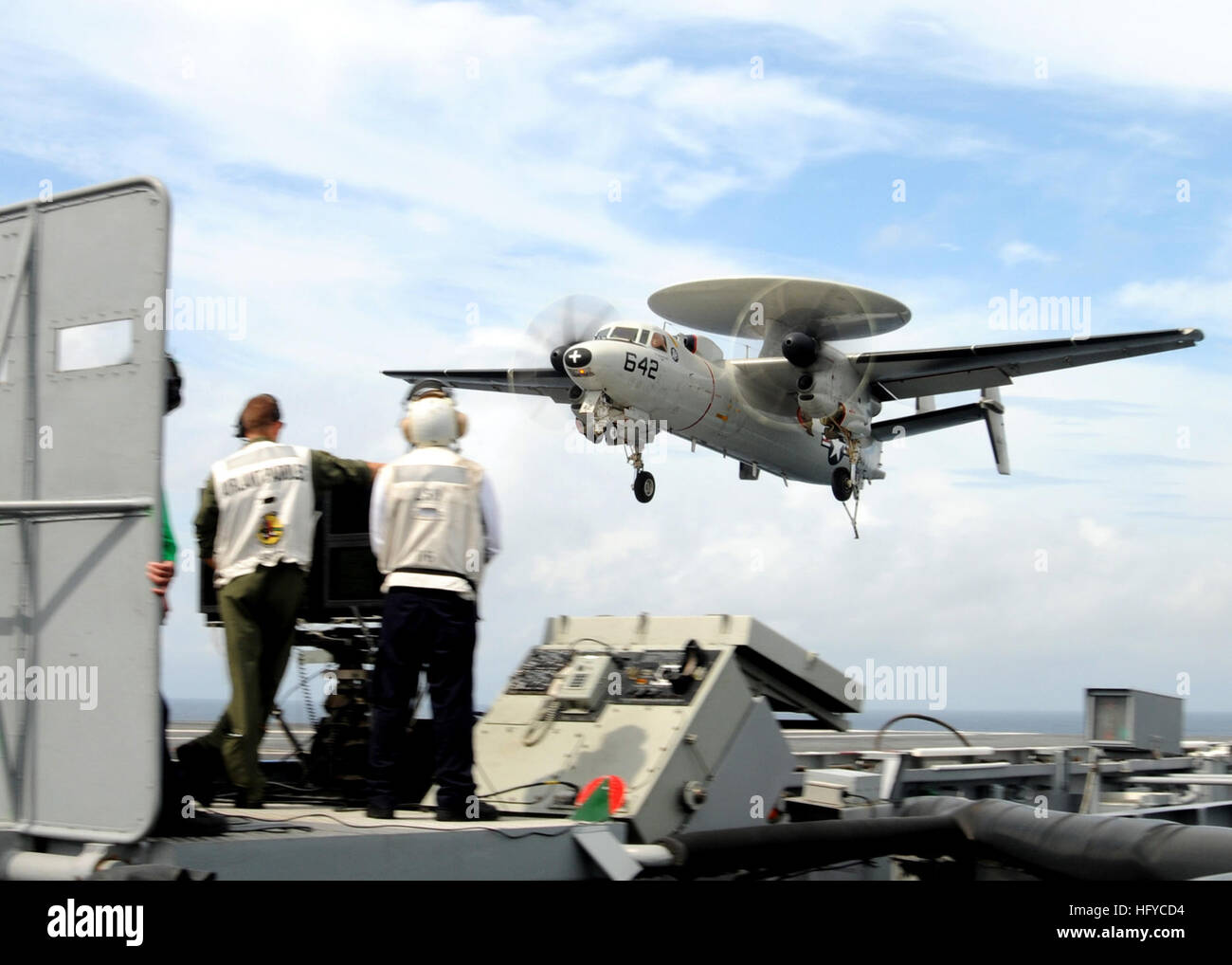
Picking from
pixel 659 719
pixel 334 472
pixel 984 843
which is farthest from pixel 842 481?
pixel 334 472

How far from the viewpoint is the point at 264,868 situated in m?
3.73

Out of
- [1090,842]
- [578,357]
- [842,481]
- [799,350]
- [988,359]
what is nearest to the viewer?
[1090,842]

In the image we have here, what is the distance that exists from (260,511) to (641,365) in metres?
23.0

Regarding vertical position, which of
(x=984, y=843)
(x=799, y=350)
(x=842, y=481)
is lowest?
(x=984, y=843)

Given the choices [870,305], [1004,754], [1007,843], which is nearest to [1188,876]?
[1007,843]

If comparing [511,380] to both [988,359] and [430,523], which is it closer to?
[988,359]

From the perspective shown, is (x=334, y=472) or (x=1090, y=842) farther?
(x=1090, y=842)

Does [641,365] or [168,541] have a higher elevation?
[641,365]

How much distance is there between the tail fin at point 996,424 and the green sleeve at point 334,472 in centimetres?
3631

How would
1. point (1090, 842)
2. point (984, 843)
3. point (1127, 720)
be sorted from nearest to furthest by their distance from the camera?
point (1090, 842), point (984, 843), point (1127, 720)

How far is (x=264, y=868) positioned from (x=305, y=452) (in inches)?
69.2

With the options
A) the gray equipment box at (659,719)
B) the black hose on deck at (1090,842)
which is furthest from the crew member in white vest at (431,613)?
the black hose on deck at (1090,842)

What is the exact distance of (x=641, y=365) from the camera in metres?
27.6

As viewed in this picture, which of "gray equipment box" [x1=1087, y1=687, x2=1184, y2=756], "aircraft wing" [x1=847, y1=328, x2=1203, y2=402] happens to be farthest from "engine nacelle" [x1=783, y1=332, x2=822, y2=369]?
"gray equipment box" [x1=1087, y1=687, x2=1184, y2=756]
